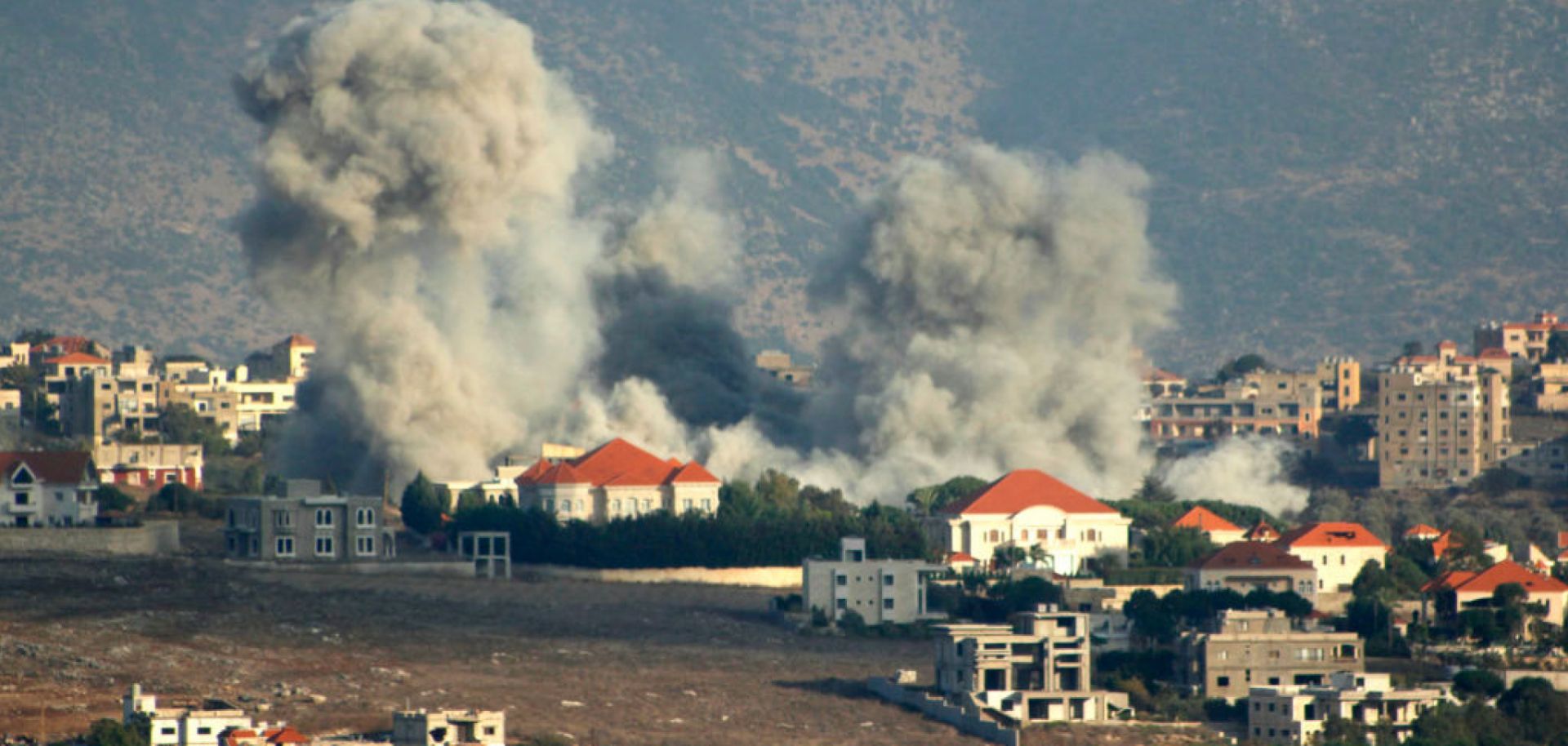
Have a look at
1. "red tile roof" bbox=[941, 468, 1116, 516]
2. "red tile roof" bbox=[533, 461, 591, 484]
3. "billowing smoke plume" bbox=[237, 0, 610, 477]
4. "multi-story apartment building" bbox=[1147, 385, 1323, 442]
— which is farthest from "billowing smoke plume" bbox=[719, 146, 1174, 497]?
"multi-story apartment building" bbox=[1147, 385, 1323, 442]

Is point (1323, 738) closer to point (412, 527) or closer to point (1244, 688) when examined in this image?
point (1244, 688)

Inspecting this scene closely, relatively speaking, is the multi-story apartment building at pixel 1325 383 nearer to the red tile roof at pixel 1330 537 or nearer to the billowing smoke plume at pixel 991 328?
the billowing smoke plume at pixel 991 328

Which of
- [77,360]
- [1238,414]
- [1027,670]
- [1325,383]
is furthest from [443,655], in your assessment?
[1325,383]

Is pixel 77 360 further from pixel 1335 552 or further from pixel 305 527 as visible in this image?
pixel 1335 552

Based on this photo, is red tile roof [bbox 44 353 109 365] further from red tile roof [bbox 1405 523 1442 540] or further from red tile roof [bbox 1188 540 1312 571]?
red tile roof [bbox 1188 540 1312 571]

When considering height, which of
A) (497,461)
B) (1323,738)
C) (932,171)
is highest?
(932,171)

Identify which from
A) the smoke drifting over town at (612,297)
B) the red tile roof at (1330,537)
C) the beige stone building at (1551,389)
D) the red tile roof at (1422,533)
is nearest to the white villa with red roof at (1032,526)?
the red tile roof at (1330,537)

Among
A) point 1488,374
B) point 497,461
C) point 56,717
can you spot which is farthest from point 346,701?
point 1488,374

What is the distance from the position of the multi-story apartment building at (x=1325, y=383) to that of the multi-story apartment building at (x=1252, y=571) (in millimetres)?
55995

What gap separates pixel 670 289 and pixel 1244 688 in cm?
5185

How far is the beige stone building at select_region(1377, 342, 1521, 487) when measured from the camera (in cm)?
13962

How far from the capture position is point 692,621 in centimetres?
9169

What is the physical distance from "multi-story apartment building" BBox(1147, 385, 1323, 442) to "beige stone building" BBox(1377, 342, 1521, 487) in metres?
7.14

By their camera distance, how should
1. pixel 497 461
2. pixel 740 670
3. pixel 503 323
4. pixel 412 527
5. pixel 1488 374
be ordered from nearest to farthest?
pixel 740 670 < pixel 412 527 < pixel 497 461 < pixel 503 323 < pixel 1488 374
